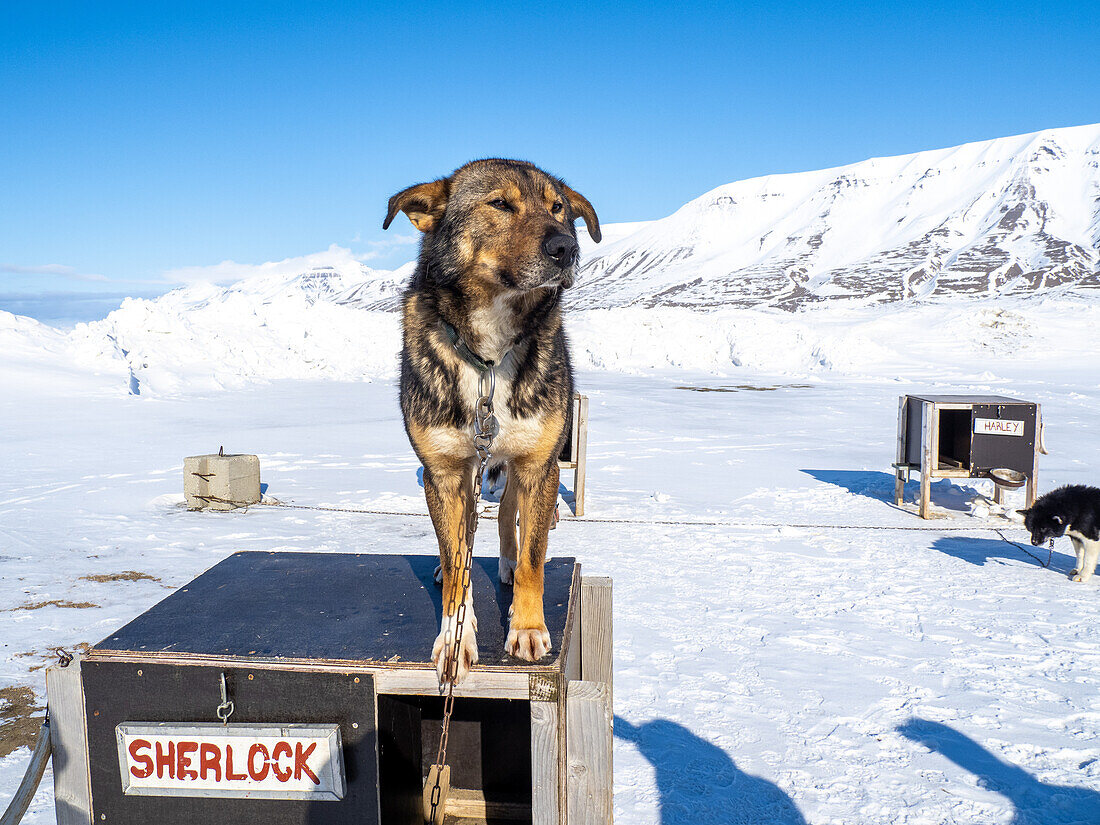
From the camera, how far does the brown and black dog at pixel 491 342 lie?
Result: 236cm

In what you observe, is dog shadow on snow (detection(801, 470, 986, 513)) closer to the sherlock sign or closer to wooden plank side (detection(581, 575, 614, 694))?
the sherlock sign

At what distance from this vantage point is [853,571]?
6410 mm

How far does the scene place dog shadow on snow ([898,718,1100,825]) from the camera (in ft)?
10.3

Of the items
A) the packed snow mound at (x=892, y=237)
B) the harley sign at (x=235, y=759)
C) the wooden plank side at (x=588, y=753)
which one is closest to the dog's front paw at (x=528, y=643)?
the wooden plank side at (x=588, y=753)

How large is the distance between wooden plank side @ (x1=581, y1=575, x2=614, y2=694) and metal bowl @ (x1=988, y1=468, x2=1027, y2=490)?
6910 millimetres

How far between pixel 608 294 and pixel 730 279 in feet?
66.1

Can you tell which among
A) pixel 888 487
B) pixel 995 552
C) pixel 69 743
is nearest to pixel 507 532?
pixel 69 743

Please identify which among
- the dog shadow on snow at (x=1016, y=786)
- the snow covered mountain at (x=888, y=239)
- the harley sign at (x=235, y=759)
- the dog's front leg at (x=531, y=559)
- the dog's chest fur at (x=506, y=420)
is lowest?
the dog shadow on snow at (x=1016, y=786)

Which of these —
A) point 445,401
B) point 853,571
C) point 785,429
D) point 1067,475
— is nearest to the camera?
point 445,401

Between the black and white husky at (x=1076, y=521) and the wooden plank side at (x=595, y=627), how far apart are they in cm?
513

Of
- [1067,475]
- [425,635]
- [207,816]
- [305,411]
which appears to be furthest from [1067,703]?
[305,411]

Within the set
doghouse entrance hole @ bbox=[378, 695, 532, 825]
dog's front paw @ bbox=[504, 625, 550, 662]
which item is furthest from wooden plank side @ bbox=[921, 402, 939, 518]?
dog's front paw @ bbox=[504, 625, 550, 662]

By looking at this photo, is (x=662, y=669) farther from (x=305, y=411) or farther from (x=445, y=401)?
(x=305, y=411)

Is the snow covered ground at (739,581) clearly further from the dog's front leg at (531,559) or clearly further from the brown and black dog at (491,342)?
the brown and black dog at (491,342)
